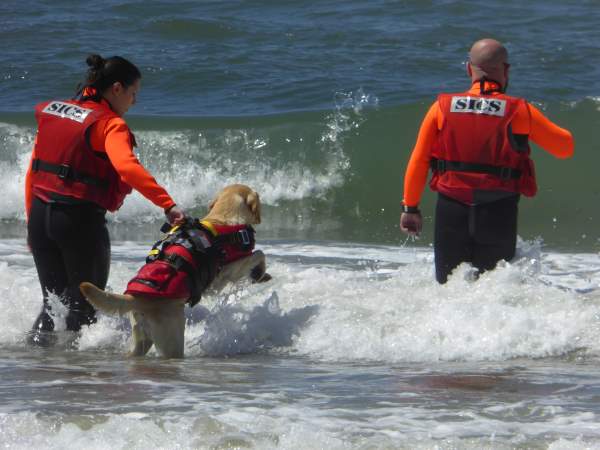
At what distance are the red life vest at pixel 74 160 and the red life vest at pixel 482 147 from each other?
1.81m

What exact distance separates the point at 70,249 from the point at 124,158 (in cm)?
68

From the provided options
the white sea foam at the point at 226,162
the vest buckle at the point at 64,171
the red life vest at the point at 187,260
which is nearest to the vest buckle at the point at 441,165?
the red life vest at the point at 187,260

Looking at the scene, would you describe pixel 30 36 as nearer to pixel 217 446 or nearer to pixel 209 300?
pixel 209 300

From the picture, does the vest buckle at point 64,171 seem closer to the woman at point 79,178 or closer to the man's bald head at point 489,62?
the woman at point 79,178

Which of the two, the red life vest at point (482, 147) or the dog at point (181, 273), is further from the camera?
the red life vest at point (482, 147)

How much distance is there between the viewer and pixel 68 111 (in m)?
5.75

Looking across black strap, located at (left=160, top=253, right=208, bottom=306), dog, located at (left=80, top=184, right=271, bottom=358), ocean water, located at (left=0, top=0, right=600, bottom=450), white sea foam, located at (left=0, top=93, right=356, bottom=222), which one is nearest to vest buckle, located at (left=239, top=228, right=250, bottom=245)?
dog, located at (left=80, top=184, right=271, bottom=358)

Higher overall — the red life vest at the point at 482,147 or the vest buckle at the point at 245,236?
the red life vest at the point at 482,147

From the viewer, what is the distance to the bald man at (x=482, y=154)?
582cm

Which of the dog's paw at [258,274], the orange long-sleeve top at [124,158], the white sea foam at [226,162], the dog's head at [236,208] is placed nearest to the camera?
the orange long-sleeve top at [124,158]

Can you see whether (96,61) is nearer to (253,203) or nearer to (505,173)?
(253,203)

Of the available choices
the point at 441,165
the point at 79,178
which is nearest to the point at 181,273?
the point at 79,178

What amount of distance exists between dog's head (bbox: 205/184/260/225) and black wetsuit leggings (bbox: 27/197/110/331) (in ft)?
2.16

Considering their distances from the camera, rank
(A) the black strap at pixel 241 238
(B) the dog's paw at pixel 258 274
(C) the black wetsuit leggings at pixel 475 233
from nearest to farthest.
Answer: (C) the black wetsuit leggings at pixel 475 233 < (A) the black strap at pixel 241 238 < (B) the dog's paw at pixel 258 274
